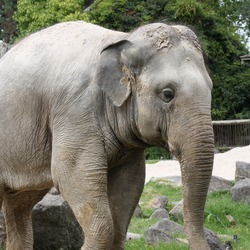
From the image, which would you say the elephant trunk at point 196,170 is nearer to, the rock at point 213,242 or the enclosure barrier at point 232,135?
the rock at point 213,242

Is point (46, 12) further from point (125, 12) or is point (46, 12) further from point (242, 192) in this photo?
point (242, 192)

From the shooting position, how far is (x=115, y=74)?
15.6 ft

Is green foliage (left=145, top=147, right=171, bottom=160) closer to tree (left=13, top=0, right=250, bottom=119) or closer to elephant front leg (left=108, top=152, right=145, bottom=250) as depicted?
tree (left=13, top=0, right=250, bottom=119)

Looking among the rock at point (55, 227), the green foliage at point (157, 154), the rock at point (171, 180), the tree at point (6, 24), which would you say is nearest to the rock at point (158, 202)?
Answer: the rock at point (171, 180)

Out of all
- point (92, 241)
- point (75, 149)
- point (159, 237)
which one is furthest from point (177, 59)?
point (159, 237)

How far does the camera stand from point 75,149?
4.82m

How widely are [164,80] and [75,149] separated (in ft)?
2.36

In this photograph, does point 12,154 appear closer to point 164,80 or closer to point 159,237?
point 164,80

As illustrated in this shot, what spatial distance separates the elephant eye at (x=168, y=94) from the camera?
4.51 meters

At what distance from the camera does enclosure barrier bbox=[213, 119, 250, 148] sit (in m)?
21.6

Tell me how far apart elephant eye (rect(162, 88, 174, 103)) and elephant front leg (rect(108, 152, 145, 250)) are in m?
0.77

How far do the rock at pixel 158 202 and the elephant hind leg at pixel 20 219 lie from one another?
176 inches

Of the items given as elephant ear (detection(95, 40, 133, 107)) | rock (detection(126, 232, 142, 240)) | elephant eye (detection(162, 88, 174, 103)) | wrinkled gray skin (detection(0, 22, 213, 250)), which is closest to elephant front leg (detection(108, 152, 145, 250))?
wrinkled gray skin (detection(0, 22, 213, 250))

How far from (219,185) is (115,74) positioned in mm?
7212
